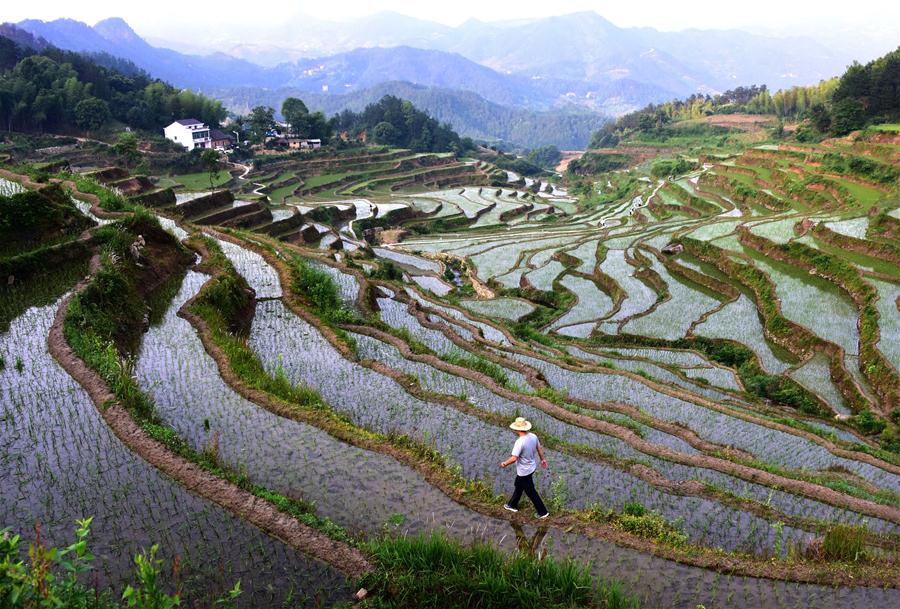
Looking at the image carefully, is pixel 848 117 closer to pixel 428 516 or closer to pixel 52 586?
pixel 428 516

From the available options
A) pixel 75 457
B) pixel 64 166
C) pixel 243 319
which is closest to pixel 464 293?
pixel 243 319

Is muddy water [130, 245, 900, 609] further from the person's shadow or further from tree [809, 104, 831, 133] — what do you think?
tree [809, 104, 831, 133]

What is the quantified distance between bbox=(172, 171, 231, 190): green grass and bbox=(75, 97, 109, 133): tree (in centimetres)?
1188

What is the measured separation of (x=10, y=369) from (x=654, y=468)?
918 centimetres

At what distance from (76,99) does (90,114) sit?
2432mm

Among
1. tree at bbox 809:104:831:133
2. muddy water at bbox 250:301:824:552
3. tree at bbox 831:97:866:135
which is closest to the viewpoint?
muddy water at bbox 250:301:824:552

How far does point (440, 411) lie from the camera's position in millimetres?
8578

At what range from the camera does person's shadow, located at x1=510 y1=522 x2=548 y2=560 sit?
536 centimetres

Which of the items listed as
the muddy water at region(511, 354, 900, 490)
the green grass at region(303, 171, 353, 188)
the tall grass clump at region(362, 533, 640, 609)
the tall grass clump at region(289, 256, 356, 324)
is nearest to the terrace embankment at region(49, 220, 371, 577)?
the tall grass clump at region(362, 533, 640, 609)

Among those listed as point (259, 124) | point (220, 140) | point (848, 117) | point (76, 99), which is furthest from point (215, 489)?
point (259, 124)

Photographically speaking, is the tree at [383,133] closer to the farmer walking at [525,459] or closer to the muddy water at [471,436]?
the muddy water at [471,436]

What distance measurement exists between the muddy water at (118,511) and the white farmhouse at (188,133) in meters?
51.9

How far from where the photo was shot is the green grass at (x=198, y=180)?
120 ft

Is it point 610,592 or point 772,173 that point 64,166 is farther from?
point 772,173
